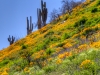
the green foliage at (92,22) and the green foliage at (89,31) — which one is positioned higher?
the green foliage at (92,22)

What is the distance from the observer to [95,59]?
1284cm

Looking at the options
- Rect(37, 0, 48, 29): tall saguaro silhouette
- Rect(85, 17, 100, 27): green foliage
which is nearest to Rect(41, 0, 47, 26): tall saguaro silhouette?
Rect(37, 0, 48, 29): tall saguaro silhouette

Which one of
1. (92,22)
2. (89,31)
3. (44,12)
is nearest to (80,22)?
(92,22)

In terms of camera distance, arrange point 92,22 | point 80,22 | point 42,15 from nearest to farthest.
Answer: point 92,22
point 80,22
point 42,15

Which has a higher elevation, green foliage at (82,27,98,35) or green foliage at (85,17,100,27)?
green foliage at (85,17,100,27)

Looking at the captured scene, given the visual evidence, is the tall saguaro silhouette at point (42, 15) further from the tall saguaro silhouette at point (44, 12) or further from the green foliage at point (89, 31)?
the green foliage at point (89, 31)

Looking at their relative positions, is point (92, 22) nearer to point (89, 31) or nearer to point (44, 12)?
point (89, 31)

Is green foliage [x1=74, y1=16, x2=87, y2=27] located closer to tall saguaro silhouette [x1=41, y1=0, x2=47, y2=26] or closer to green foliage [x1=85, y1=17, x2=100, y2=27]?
green foliage [x1=85, y1=17, x2=100, y2=27]

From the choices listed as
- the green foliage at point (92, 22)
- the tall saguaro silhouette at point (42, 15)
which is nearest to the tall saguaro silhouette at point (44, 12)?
the tall saguaro silhouette at point (42, 15)

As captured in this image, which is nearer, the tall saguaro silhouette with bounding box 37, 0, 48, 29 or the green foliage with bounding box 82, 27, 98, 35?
the green foliage with bounding box 82, 27, 98, 35

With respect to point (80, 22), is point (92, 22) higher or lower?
lower

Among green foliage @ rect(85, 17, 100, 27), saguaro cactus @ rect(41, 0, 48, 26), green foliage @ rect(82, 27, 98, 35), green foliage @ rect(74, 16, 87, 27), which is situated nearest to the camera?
green foliage @ rect(82, 27, 98, 35)

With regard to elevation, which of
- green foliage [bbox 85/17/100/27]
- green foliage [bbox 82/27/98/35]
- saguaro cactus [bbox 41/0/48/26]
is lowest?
green foliage [bbox 82/27/98/35]

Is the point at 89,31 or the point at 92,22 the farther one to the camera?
the point at 92,22
